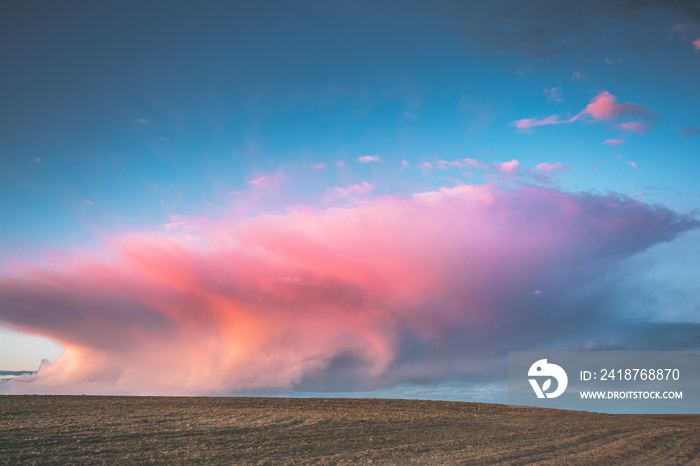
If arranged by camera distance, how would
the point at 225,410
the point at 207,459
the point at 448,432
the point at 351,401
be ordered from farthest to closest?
the point at 351,401
the point at 225,410
the point at 448,432
the point at 207,459

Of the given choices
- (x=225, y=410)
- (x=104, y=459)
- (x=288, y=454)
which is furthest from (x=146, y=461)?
(x=225, y=410)

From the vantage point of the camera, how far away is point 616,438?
93.6 feet

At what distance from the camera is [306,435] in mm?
24906

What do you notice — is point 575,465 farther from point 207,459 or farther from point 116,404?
point 116,404

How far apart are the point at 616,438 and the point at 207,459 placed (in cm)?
2322

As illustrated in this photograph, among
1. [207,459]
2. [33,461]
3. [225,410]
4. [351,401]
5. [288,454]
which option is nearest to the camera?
[33,461]

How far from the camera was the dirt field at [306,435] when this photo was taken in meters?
19.9

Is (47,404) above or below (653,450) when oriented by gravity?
above

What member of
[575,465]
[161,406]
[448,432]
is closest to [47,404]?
[161,406]

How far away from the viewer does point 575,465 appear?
19484mm

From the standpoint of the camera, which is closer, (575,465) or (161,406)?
(575,465)

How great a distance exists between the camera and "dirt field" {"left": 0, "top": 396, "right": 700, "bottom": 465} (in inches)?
783

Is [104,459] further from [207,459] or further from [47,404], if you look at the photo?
[47,404]

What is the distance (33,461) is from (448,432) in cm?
2010
